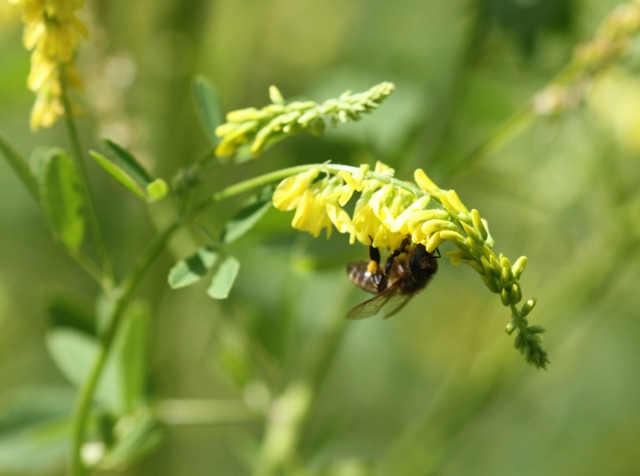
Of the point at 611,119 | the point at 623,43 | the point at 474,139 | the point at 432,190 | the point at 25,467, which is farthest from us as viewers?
the point at 474,139

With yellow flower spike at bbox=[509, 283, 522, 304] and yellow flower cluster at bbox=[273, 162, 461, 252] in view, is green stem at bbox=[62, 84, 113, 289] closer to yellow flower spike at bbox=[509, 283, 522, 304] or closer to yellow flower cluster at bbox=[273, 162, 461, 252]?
yellow flower cluster at bbox=[273, 162, 461, 252]

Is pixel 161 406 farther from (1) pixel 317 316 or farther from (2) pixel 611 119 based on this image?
(2) pixel 611 119

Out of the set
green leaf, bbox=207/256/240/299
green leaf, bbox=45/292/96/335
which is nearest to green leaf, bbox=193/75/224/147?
green leaf, bbox=207/256/240/299

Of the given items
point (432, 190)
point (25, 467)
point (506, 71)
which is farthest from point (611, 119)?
point (25, 467)

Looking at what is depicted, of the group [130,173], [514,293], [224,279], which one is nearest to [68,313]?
[130,173]

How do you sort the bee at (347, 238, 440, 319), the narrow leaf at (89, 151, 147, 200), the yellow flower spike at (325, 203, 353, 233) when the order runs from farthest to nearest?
1. the bee at (347, 238, 440, 319)
2. the narrow leaf at (89, 151, 147, 200)
3. the yellow flower spike at (325, 203, 353, 233)

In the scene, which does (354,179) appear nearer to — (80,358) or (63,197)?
(63,197)

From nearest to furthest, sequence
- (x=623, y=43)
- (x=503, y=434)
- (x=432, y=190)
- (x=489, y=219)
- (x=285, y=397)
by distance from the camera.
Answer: (x=432, y=190)
(x=623, y=43)
(x=285, y=397)
(x=489, y=219)
(x=503, y=434)

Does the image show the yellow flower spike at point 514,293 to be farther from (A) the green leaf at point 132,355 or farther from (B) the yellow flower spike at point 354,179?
(A) the green leaf at point 132,355
